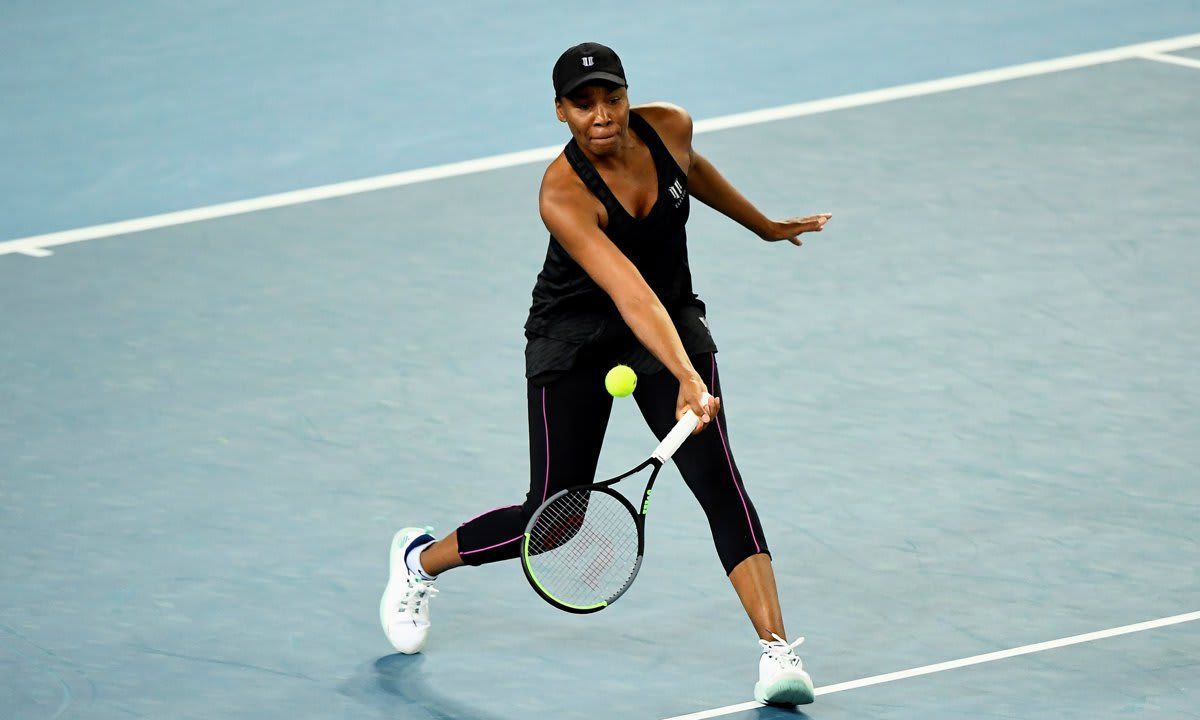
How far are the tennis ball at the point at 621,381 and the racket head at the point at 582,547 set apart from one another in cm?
26

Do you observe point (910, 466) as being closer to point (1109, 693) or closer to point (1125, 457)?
point (1125, 457)

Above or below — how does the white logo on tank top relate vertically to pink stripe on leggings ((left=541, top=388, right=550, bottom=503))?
above

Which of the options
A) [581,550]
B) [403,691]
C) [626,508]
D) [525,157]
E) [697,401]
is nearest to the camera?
[697,401]

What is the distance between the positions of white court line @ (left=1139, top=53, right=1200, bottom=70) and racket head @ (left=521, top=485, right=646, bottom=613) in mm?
6218

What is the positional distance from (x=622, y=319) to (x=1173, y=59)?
20.2 feet

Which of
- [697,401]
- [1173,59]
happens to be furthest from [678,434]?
[1173,59]

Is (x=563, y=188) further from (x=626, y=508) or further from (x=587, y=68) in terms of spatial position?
(x=626, y=508)

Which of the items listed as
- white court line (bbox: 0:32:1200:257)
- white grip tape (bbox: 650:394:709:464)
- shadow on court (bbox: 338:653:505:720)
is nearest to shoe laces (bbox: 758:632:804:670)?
white grip tape (bbox: 650:394:709:464)

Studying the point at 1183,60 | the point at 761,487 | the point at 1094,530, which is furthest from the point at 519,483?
the point at 1183,60

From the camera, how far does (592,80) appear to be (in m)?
4.77

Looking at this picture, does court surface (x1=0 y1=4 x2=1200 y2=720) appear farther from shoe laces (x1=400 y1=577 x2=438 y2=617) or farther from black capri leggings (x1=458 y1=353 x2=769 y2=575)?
black capri leggings (x1=458 y1=353 x2=769 y2=575)

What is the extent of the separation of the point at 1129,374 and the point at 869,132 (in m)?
3.02

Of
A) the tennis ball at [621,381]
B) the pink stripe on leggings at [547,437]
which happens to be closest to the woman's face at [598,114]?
the tennis ball at [621,381]

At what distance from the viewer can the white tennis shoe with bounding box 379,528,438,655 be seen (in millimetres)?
5379
